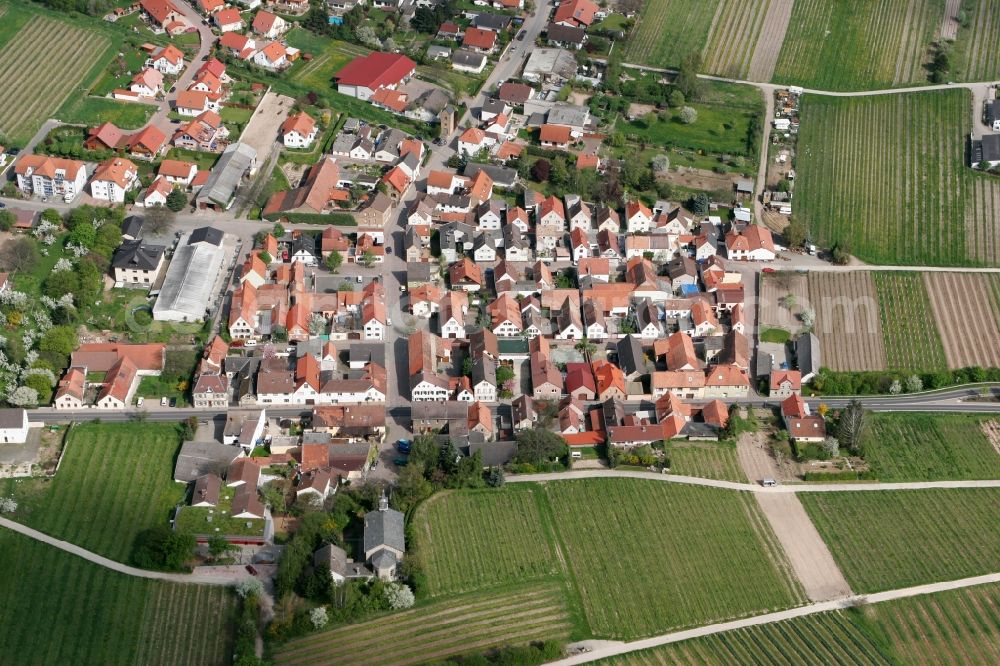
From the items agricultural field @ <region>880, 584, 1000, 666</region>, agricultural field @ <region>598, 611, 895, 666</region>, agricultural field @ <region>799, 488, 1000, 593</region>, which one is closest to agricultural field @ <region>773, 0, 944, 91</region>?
agricultural field @ <region>799, 488, 1000, 593</region>

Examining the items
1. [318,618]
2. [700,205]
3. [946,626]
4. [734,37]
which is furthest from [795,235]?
[318,618]

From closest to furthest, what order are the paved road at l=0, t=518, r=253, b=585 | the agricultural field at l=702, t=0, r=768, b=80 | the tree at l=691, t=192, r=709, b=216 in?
the paved road at l=0, t=518, r=253, b=585
the tree at l=691, t=192, r=709, b=216
the agricultural field at l=702, t=0, r=768, b=80

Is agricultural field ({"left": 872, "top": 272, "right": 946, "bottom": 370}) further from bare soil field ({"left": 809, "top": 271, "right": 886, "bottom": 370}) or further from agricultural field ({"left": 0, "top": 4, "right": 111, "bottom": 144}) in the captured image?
agricultural field ({"left": 0, "top": 4, "right": 111, "bottom": 144})

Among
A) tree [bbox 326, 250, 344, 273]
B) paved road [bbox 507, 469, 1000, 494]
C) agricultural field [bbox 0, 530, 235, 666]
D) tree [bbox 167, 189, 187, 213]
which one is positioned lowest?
agricultural field [bbox 0, 530, 235, 666]

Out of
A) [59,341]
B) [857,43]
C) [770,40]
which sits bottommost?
[59,341]

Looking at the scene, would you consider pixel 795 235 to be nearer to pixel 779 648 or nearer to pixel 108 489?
pixel 779 648

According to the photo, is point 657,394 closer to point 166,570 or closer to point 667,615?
point 667,615
